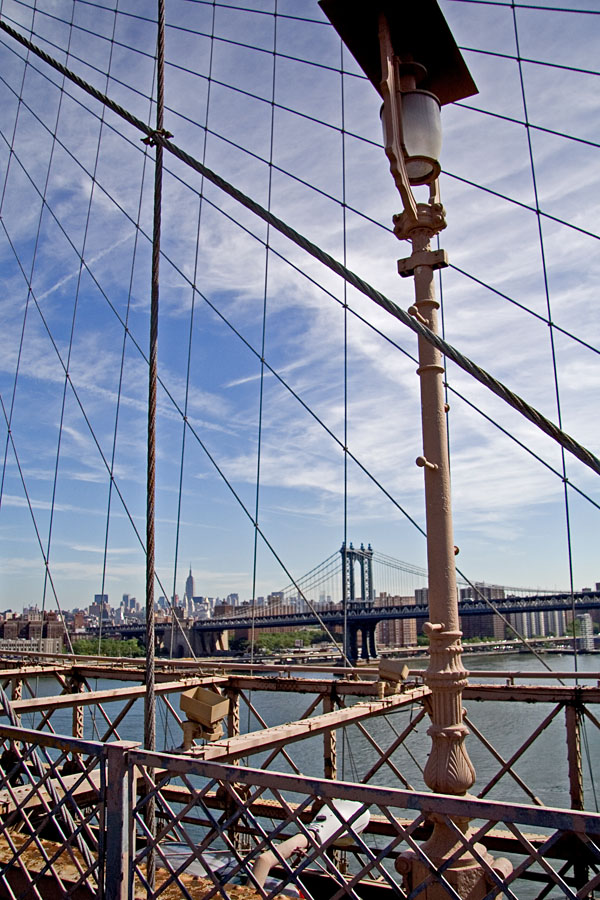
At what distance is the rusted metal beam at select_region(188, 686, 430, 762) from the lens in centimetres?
378

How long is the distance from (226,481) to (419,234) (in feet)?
18.5

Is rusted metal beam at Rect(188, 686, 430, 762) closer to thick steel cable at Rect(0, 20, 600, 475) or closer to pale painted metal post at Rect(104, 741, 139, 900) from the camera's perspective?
pale painted metal post at Rect(104, 741, 139, 900)

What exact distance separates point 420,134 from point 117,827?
425 cm

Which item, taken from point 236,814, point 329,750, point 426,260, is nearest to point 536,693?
point 329,750

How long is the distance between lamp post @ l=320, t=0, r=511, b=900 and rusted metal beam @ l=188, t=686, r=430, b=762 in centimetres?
77

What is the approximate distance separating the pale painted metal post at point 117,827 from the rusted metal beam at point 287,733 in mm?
710

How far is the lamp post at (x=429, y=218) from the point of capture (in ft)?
12.8

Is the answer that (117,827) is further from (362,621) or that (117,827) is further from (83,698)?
(362,621)

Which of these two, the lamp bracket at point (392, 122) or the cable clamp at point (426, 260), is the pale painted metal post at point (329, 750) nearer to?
the cable clamp at point (426, 260)

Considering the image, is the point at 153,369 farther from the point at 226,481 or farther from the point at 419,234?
the point at 226,481

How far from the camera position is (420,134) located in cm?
444

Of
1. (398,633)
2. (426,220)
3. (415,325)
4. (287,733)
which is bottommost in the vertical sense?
(398,633)

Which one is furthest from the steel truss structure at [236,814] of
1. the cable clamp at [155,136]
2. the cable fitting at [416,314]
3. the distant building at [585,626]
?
the distant building at [585,626]

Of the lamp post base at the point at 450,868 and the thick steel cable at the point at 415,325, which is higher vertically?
the thick steel cable at the point at 415,325
